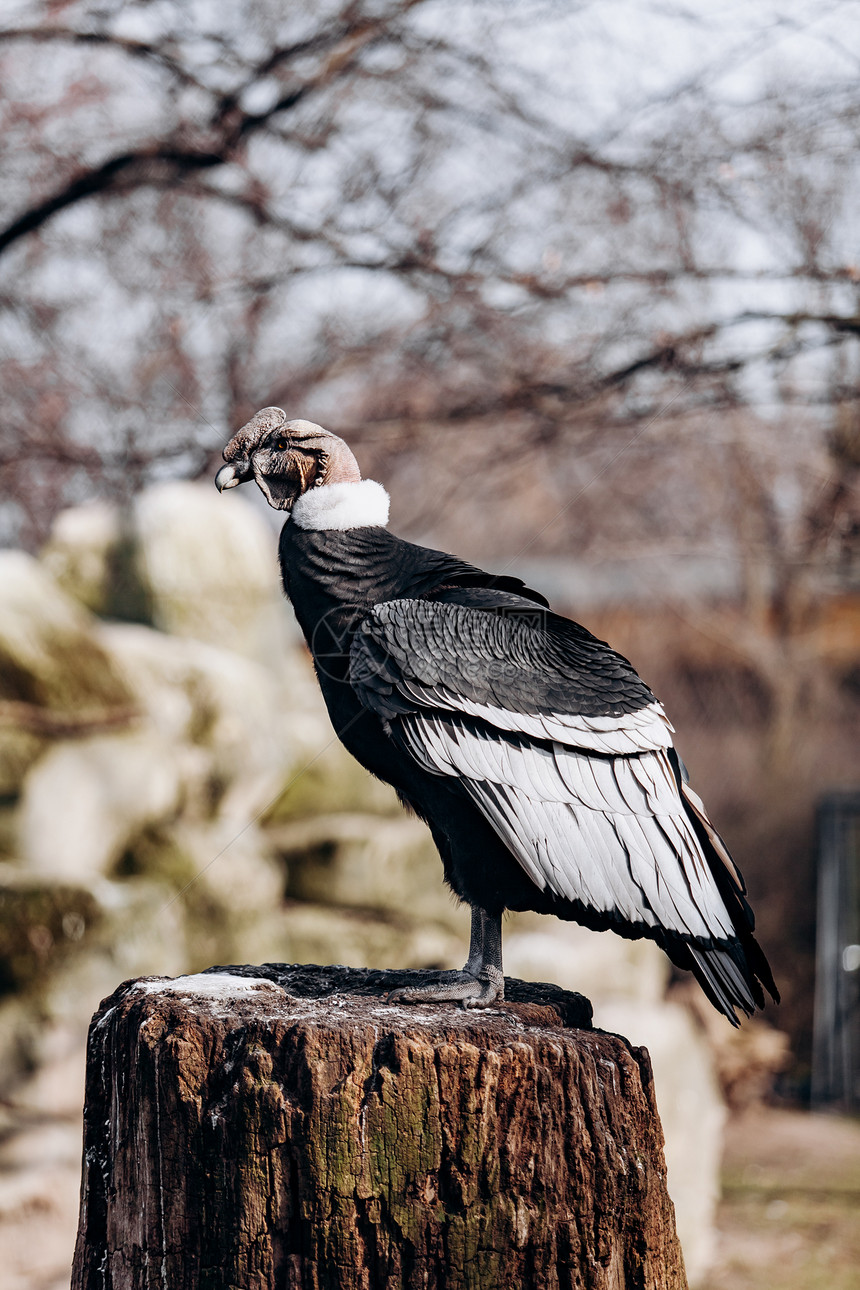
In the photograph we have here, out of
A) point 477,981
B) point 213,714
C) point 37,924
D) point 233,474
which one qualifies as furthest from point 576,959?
point 233,474

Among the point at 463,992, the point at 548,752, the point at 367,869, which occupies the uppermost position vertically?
the point at 367,869

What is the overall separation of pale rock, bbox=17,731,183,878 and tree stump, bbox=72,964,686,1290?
501cm

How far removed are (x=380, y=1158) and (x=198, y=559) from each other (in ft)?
24.6

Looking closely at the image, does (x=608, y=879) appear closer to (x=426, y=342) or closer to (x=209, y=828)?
(x=426, y=342)

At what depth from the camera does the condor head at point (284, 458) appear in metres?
2.70

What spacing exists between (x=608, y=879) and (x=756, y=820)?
28.7 feet

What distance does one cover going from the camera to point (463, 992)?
2.65 meters

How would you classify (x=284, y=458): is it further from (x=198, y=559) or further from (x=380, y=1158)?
(x=198, y=559)

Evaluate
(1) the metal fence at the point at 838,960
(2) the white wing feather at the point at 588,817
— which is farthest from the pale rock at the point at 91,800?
(1) the metal fence at the point at 838,960

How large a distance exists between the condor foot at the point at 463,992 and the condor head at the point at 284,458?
1.16 m

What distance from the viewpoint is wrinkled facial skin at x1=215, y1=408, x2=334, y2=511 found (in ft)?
8.85

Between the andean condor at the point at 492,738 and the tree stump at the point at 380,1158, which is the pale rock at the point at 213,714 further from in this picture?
the tree stump at the point at 380,1158

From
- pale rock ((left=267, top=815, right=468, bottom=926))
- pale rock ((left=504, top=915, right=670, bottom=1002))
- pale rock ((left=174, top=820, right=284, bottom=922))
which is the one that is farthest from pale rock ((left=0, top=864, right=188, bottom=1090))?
pale rock ((left=504, top=915, right=670, bottom=1002))

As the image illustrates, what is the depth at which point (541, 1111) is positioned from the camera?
232 cm
